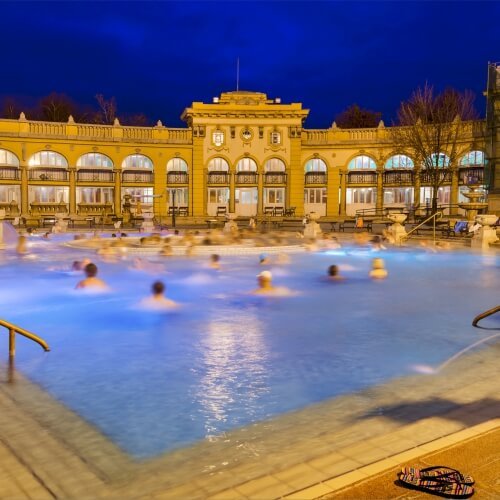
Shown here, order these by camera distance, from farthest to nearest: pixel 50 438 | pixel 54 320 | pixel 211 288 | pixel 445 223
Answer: pixel 445 223
pixel 211 288
pixel 54 320
pixel 50 438

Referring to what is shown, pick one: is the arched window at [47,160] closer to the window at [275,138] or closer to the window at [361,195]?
the window at [275,138]

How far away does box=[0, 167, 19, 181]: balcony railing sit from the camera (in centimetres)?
4359

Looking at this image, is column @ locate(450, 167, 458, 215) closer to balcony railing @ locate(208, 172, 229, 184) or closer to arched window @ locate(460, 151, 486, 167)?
arched window @ locate(460, 151, 486, 167)

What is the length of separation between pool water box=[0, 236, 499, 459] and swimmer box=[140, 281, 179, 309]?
0.27 m

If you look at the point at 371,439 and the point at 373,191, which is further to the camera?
the point at 373,191

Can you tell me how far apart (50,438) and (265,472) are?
5.29ft

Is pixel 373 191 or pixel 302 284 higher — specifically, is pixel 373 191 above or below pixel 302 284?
above

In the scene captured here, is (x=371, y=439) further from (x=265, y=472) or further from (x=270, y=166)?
(x=270, y=166)

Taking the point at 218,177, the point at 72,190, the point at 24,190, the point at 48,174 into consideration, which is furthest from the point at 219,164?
the point at 24,190

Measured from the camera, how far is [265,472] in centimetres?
347

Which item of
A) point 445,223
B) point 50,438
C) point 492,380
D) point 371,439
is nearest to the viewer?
point 371,439

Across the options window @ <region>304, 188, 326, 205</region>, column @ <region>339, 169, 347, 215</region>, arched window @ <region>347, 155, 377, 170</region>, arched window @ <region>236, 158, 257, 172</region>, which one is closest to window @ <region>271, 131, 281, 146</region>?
arched window @ <region>236, 158, 257, 172</region>

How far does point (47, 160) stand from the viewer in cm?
4466

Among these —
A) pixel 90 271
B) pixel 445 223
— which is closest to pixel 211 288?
pixel 90 271
